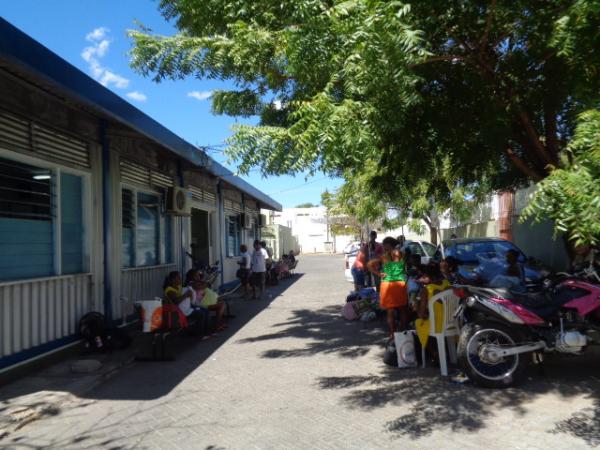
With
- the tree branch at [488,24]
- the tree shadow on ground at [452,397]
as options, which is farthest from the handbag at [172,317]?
the tree branch at [488,24]

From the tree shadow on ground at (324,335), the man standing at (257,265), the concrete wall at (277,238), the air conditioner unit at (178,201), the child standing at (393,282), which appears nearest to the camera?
the child standing at (393,282)

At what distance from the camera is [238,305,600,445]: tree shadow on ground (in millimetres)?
4590

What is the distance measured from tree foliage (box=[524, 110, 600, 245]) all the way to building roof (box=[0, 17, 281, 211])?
480 cm

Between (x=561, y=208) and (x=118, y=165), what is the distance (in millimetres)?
7271

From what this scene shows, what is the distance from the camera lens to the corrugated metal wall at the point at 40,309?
20.0ft

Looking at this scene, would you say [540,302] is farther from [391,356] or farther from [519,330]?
[391,356]

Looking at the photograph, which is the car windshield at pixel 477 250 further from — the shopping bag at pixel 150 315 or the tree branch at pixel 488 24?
the shopping bag at pixel 150 315

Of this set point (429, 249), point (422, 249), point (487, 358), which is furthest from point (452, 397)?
point (429, 249)

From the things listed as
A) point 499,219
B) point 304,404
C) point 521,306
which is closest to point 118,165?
point 304,404

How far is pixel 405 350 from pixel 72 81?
5.14m

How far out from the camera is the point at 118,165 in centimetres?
903

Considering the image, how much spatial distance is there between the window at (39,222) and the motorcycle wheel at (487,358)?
5305mm

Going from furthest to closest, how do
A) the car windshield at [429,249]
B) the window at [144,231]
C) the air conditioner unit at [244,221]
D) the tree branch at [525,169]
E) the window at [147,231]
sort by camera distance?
1. the air conditioner unit at [244,221]
2. the car windshield at [429,249]
3. the window at [147,231]
4. the window at [144,231]
5. the tree branch at [525,169]

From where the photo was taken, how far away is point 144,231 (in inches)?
408
